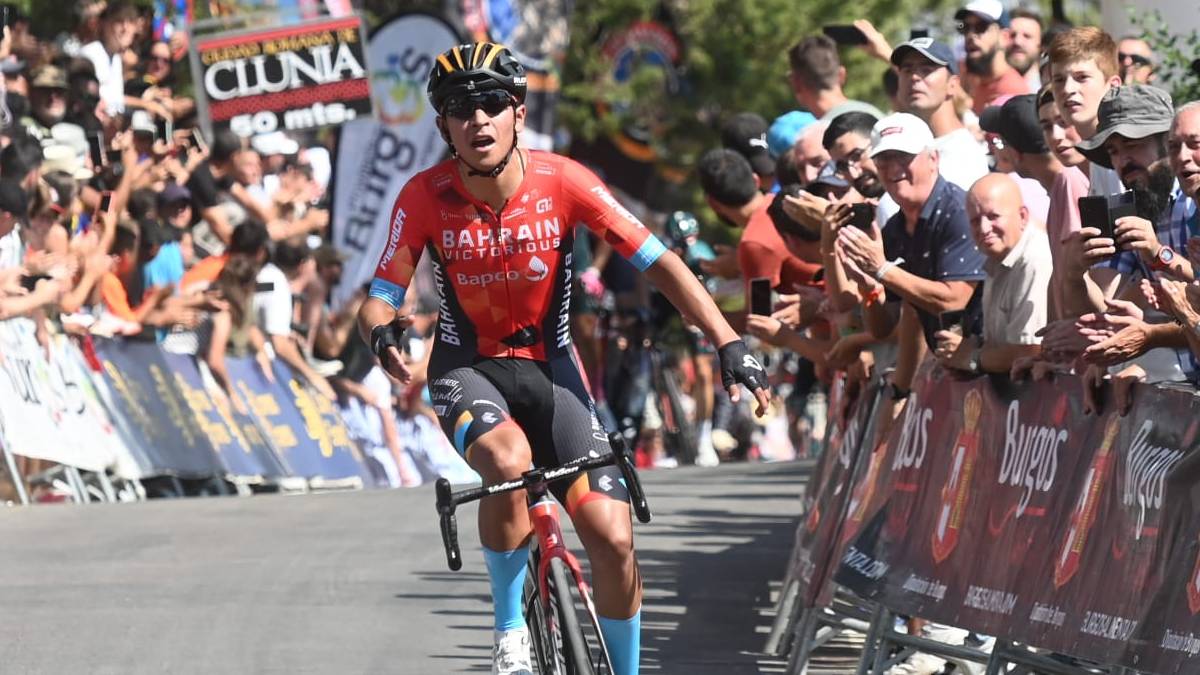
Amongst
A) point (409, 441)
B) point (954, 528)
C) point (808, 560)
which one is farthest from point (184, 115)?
point (954, 528)

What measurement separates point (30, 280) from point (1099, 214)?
34.4 ft

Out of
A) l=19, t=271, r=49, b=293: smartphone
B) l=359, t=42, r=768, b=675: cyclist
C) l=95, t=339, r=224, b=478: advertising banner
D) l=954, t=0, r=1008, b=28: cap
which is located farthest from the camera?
l=95, t=339, r=224, b=478: advertising banner

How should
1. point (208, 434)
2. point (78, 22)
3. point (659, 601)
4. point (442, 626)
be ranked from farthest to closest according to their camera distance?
1. point (78, 22)
2. point (208, 434)
3. point (659, 601)
4. point (442, 626)

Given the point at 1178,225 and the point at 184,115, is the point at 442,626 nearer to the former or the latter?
the point at 1178,225

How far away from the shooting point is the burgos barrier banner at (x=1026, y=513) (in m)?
7.07

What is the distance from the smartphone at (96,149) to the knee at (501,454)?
11.3 m

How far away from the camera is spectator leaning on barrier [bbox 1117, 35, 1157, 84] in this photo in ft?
39.5

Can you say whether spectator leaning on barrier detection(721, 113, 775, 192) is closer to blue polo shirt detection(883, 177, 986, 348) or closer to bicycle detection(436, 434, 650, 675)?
blue polo shirt detection(883, 177, 986, 348)

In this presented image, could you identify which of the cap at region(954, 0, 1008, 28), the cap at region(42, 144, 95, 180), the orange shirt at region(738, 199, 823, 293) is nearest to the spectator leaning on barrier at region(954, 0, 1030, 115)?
the cap at region(954, 0, 1008, 28)

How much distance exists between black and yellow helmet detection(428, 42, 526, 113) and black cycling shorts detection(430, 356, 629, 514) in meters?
0.87

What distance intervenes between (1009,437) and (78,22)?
14.3 meters

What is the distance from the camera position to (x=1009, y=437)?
8.45 meters

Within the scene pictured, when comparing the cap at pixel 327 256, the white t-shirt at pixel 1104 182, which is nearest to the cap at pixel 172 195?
the cap at pixel 327 256

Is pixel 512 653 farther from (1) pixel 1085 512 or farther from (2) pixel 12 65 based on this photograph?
(2) pixel 12 65
